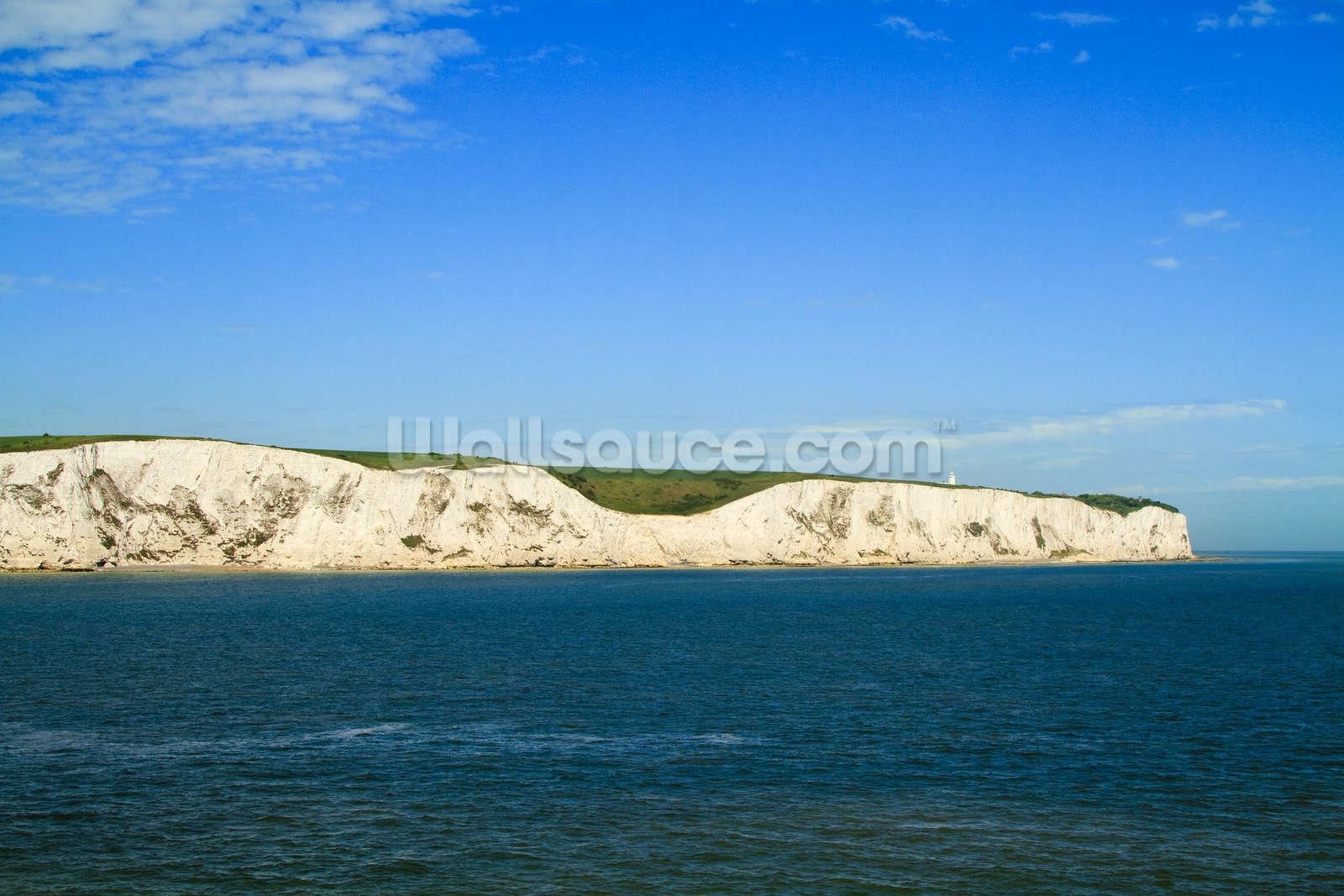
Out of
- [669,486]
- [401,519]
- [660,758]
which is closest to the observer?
[660,758]

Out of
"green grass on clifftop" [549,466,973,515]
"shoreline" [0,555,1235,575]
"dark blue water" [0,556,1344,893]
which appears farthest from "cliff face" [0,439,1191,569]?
"dark blue water" [0,556,1344,893]

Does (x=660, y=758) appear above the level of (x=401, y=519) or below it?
below

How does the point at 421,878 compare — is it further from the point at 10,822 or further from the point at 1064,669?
the point at 1064,669

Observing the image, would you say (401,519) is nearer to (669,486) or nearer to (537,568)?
(537,568)

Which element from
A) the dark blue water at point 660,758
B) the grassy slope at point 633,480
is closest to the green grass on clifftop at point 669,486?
the grassy slope at point 633,480

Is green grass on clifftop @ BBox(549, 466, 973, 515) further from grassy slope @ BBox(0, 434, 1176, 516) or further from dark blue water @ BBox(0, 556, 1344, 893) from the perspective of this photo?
dark blue water @ BBox(0, 556, 1344, 893)

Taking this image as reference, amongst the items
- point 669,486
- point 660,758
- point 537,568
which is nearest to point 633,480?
point 669,486

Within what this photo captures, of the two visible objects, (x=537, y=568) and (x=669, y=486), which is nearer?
(x=537, y=568)

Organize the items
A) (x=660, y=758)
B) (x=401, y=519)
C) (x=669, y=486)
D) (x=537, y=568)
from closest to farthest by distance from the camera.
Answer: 1. (x=660, y=758)
2. (x=401, y=519)
3. (x=537, y=568)
4. (x=669, y=486)
